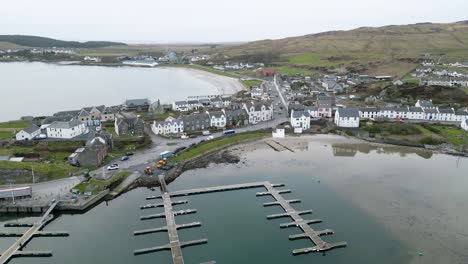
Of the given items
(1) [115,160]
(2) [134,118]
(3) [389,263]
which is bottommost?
(3) [389,263]

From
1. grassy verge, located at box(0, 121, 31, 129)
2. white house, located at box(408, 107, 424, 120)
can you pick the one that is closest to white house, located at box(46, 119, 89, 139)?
grassy verge, located at box(0, 121, 31, 129)

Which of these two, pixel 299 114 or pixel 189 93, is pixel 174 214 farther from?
pixel 189 93

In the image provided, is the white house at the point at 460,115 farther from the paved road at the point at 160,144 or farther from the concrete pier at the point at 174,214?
the concrete pier at the point at 174,214

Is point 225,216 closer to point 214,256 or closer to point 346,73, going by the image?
point 214,256

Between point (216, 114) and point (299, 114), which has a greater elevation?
point (216, 114)

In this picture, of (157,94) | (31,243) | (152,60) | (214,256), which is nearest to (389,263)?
(214,256)

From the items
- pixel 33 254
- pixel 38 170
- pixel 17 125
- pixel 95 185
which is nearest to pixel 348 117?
pixel 95 185
